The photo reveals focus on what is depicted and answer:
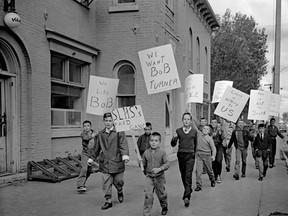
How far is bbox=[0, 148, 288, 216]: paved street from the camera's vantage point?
6641mm

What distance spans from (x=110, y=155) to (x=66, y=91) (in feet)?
16.9

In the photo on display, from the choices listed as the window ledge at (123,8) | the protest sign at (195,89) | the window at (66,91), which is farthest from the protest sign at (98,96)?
the window ledge at (123,8)

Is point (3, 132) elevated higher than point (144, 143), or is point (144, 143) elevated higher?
point (3, 132)

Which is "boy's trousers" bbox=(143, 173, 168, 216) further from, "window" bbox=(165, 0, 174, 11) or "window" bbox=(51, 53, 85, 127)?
"window" bbox=(165, 0, 174, 11)

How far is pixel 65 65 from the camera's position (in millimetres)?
11469

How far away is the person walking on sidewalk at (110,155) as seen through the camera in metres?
6.88

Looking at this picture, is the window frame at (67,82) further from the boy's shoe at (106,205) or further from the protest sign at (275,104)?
the protest sign at (275,104)

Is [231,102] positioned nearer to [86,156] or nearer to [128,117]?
[128,117]

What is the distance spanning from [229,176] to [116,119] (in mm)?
5021

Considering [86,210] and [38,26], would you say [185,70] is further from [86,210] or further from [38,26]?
[86,210]

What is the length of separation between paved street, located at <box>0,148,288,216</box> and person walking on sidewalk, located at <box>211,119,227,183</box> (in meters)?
0.32

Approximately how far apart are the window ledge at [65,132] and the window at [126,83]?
210 cm

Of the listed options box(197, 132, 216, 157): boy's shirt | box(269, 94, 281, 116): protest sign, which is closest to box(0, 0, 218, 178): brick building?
box(197, 132, 216, 157): boy's shirt

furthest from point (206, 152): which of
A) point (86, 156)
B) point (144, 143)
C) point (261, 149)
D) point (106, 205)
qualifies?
point (106, 205)
